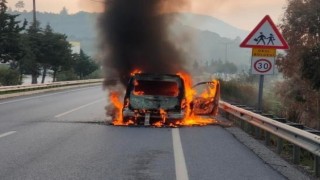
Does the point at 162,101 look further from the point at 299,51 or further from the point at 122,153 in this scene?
the point at 299,51

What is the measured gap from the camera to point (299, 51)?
35.9 m

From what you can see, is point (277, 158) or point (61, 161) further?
point (277, 158)

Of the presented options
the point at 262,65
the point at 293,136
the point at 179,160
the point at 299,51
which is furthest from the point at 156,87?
the point at 299,51

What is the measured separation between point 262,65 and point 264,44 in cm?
54

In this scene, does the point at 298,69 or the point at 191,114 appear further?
the point at 298,69

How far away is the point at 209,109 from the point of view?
15328 mm

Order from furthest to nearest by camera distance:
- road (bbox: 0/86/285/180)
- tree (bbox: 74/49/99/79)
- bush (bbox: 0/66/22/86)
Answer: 1. tree (bbox: 74/49/99/79)
2. bush (bbox: 0/66/22/86)
3. road (bbox: 0/86/285/180)

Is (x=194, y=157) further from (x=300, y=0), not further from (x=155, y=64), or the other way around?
(x=300, y=0)

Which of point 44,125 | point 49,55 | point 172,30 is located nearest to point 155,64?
point 172,30

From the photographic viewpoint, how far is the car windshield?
15508 mm

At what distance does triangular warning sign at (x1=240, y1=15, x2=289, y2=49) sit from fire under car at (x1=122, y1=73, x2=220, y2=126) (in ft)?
9.03

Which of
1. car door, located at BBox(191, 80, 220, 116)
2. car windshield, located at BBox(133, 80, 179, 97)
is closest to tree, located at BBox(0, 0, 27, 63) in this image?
car windshield, located at BBox(133, 80, 179, 97)

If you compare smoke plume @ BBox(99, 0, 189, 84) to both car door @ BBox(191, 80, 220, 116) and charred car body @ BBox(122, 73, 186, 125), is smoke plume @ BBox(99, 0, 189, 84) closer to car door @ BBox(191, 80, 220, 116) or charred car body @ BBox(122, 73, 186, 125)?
charred car body @ BBox(122, 73, 186, 125)

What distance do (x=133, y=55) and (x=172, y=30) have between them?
2.61 m
